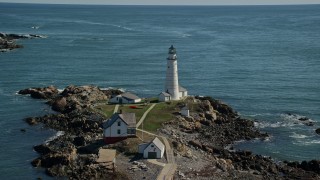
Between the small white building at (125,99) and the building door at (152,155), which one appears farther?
the small white building at (125,99)

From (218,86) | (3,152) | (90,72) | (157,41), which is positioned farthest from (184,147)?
(157,41)

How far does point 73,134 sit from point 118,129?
9.21m

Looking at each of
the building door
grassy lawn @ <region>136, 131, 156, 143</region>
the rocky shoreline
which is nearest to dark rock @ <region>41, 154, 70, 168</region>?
the rocky shoreline

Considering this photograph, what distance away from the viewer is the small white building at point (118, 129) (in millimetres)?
62500

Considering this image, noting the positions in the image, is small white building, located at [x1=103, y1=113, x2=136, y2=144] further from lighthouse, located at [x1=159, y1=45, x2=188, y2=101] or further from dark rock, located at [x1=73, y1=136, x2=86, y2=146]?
lighthouse, located at [x1=159, y1=45, x2=188, y2=101]

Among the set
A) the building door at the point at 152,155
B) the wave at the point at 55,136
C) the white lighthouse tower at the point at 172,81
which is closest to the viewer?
the building door at the point at 152,155

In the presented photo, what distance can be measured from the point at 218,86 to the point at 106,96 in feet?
80.7

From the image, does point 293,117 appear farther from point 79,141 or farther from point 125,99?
point 79,141

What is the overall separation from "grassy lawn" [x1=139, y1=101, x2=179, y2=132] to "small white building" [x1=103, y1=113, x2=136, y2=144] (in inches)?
172

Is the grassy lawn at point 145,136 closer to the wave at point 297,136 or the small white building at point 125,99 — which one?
the small white building at point 125,99

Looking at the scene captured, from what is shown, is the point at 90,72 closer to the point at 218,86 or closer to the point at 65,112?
the point at 218,86

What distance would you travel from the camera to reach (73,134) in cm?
6950

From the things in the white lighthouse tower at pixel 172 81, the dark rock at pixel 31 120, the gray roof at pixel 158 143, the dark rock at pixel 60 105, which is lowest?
the dark rock at pixel 31 120

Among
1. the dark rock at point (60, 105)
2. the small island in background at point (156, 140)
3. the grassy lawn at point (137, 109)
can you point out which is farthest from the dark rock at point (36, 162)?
the dark rock at point (60, 105)
